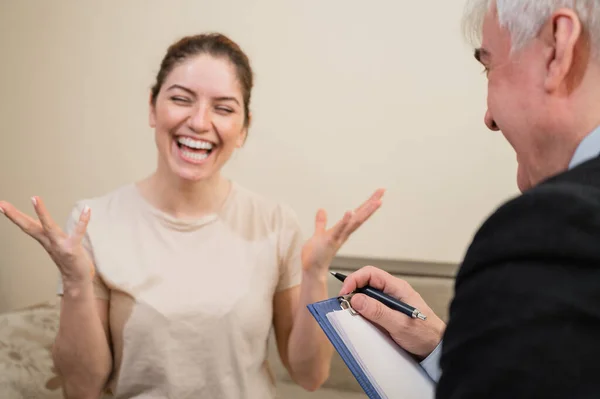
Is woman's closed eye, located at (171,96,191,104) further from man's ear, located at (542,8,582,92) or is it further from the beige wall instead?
man's ear, located at (542,8,582,92)

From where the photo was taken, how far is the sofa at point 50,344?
1.02m

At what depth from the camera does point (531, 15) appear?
1.48 ft

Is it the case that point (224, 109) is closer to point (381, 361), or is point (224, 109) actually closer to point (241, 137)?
point (241, 137)

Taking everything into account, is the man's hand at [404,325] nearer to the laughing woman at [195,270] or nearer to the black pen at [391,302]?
the black pen at [391,302]

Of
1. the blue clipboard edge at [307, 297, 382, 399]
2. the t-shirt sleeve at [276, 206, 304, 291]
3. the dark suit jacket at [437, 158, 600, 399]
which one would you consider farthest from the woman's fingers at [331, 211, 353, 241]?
the dark suit jacket at [437, 158, 600, 399]

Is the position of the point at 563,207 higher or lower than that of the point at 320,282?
higher

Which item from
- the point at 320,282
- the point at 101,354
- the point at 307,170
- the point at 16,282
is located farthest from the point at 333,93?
the point at 16,282

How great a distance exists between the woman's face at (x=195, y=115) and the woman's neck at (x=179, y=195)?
0.8 inches

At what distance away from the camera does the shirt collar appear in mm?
411

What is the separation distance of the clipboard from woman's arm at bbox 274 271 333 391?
283mm

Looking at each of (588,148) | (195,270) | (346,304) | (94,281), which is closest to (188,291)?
(195,270)

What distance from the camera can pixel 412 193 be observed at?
1.15m

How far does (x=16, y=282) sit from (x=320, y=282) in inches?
28.2

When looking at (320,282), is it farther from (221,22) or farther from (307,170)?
(221,22)
